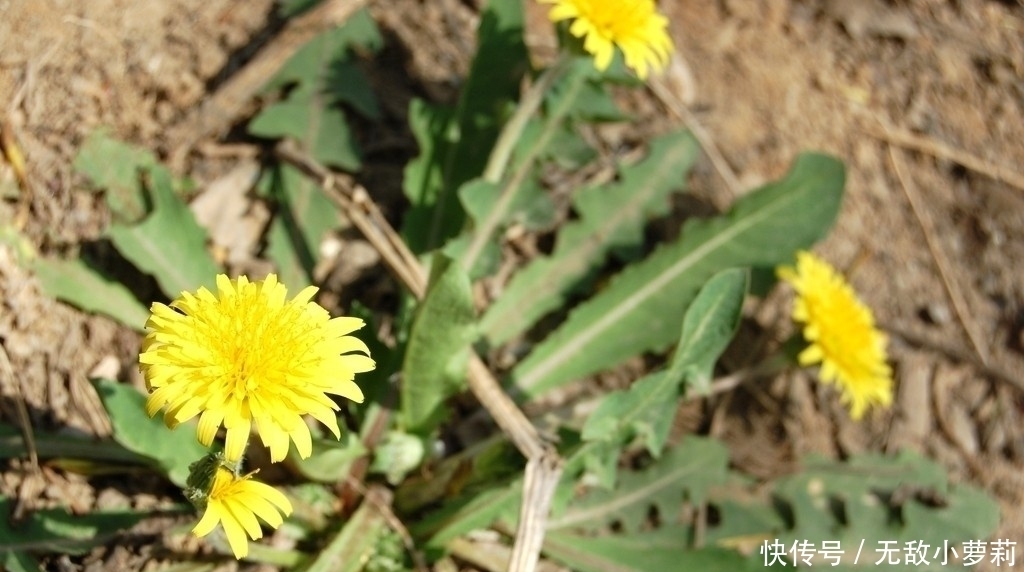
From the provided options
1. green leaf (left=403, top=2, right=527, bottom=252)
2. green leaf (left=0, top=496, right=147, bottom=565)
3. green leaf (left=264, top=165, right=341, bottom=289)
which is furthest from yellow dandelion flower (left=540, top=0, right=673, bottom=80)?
green leaf (left=0, top=496, right=147, bottom=565)

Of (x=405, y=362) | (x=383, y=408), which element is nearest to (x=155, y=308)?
(x=405, y=362)

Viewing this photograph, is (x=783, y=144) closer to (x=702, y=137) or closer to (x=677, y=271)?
(x=702, y=137)

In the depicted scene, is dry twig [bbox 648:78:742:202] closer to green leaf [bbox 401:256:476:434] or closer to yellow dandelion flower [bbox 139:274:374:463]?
green leaf [bbox 401:256:476:434]

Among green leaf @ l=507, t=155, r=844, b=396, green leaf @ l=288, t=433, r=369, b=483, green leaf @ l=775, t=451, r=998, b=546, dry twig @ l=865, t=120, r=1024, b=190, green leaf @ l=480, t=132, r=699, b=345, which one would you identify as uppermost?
green leaf @ l=288, t=433, r=369, b=483

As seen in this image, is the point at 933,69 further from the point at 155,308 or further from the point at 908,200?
the point at 155,308

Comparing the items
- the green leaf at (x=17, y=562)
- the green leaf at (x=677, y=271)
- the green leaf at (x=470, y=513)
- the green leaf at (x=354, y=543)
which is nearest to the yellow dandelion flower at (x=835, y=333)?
the green leaf at (x=677, y=271)

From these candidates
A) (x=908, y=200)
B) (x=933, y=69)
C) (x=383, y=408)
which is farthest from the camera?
(x=933, y=69)

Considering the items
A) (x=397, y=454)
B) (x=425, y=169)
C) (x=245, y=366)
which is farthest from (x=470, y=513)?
(x=425, y=169)
